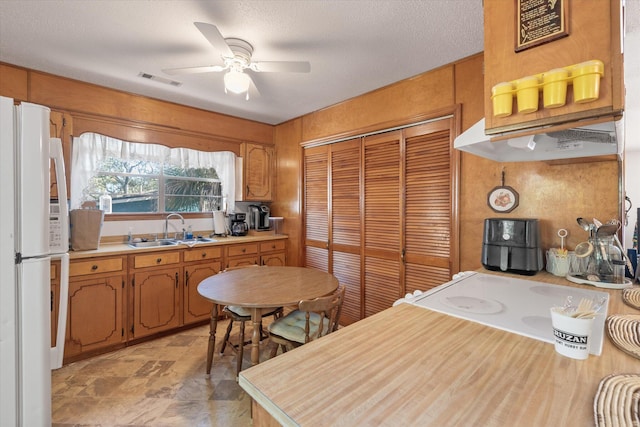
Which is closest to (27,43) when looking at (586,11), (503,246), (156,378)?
(156,378)

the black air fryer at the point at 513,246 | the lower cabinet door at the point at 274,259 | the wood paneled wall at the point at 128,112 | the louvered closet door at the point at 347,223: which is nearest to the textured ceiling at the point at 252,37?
the wood paneled wall at the point at 128,112

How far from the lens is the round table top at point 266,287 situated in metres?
1.75

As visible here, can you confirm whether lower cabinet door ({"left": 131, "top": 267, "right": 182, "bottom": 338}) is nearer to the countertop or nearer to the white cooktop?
the countertop

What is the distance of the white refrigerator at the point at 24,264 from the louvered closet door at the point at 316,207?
246cm

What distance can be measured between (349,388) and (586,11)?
1.30 metres

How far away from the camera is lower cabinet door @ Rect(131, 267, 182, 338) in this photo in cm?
264

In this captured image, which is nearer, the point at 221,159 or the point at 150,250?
the point at 150,250

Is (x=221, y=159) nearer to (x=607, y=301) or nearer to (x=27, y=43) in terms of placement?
(x=27, y=43)

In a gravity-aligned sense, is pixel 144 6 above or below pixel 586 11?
above

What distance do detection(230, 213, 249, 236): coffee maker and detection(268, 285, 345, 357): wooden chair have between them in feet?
6.10

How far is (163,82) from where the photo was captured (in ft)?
8.70

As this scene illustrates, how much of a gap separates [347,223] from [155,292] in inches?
80.6

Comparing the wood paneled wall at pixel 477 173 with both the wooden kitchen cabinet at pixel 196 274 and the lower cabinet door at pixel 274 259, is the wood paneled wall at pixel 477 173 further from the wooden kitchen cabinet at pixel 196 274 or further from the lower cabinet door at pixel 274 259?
the wooden kitchen cabinet at pixel 196 274

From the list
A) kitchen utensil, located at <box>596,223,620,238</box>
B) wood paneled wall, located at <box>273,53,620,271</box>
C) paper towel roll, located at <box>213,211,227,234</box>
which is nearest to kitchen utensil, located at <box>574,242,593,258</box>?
kitchen utensil, located at <box>596,223,620,238</box>
